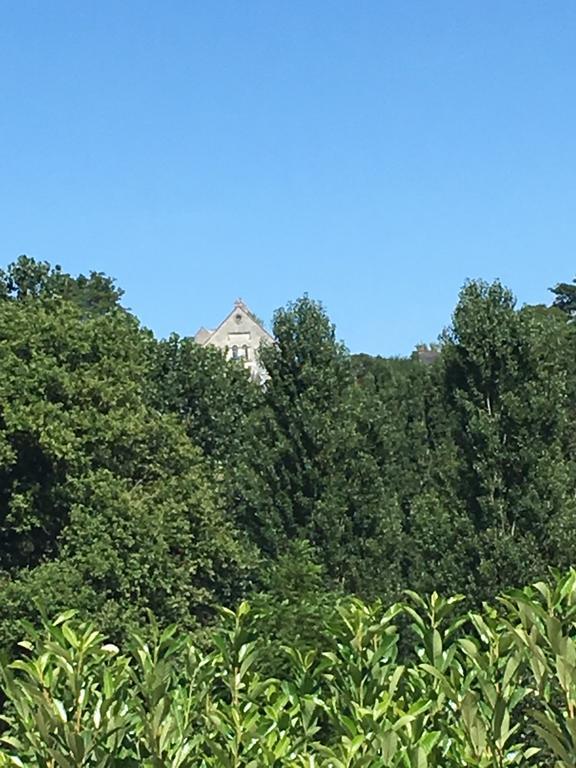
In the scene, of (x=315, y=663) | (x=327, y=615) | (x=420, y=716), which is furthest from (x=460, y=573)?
(x=420, y=716)

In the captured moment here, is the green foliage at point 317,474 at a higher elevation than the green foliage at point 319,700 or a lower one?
higher

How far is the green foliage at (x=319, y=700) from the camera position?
4.39 meters

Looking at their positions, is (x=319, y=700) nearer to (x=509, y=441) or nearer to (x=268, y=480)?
(x=509, y=441)

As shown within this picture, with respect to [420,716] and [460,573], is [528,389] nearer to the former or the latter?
[460,573]

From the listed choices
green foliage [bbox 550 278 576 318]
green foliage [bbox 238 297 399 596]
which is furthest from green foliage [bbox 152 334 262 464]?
green foliage [bbox 550 278 576 318]

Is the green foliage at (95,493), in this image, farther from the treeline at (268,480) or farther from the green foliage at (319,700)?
the green foliage at (319,700)

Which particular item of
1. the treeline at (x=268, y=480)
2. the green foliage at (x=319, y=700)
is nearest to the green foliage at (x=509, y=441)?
the treeline at (x=268, y=480)

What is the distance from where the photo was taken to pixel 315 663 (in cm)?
625

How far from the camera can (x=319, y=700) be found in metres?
5.35

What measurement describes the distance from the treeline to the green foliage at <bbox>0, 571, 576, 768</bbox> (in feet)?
33.1

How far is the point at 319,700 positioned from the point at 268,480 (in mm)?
14284

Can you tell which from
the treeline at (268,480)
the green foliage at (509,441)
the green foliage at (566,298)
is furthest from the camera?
the green foliage at (566,298)

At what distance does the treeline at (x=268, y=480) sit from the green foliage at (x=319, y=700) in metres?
10.1

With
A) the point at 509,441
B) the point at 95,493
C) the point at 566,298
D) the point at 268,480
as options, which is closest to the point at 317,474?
the point at 268,480
